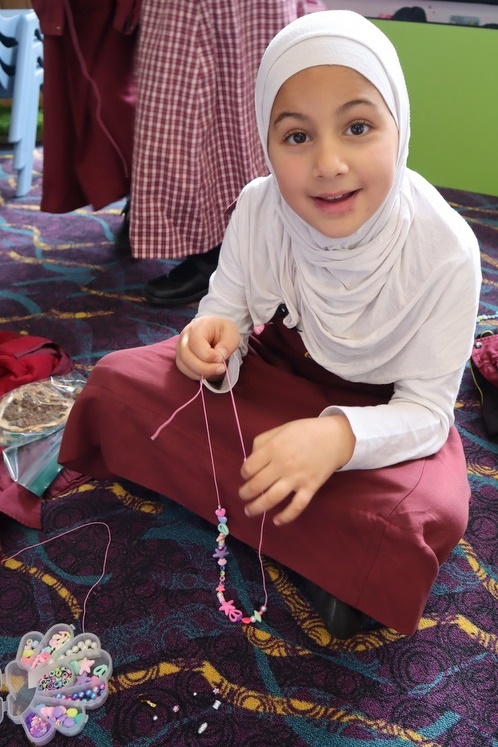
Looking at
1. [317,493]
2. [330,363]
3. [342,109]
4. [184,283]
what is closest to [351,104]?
[342,109]

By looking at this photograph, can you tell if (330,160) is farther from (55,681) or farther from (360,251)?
(55,681)

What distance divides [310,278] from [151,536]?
1.67ft

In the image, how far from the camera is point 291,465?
0.75m

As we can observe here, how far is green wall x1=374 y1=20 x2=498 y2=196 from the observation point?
2.18 metres

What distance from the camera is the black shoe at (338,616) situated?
35.0 inches

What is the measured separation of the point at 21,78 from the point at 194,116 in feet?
3.27

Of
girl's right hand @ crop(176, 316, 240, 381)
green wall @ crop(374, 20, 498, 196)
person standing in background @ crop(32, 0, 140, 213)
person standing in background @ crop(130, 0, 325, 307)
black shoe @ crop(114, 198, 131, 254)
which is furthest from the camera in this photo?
green wall @ crop(374, 20, 498, 196)

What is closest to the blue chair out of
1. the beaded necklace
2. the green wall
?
the green wall

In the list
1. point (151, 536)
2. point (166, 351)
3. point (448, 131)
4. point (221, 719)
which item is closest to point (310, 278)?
point (166, 351)

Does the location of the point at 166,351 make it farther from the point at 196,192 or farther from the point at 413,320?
the point at 196,192

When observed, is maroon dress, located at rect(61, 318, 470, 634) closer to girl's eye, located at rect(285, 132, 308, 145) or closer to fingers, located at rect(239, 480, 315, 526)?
fingers, located at rect(239, 480, 315, 526)

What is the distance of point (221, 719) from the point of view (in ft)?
2.72

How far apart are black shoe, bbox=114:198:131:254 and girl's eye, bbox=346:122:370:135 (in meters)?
1.29

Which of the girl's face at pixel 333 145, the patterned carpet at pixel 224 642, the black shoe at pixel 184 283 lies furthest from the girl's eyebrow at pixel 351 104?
the black shoe at pixel 184 283
